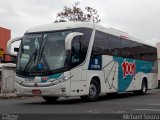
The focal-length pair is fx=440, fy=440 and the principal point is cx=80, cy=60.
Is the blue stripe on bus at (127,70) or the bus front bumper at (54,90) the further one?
the blue stripe on bus at (127,70)

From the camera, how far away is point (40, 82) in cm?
1820

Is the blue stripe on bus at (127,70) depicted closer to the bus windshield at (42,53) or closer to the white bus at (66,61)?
the white bus at (66,61)

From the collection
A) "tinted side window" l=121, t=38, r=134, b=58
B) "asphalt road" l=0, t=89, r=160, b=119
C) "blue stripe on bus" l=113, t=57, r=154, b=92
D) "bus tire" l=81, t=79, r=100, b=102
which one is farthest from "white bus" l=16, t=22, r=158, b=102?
"tinted side window" l=121, t=38, r=134, b=58

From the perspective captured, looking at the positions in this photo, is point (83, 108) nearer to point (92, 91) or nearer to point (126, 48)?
point (92, 91)

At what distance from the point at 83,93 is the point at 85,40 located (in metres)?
2.32

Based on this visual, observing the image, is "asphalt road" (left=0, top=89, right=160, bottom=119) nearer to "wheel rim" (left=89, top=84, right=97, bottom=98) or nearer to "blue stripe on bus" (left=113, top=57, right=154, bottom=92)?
"wheel rim" (left=89, top=84, right=97, bottom=98)

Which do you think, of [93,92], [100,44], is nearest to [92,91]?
[93,92]

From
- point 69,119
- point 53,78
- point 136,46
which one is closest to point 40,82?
point 53,78

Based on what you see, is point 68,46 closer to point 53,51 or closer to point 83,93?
point 53,51

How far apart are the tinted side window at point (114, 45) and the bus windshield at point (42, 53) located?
384 centimetres

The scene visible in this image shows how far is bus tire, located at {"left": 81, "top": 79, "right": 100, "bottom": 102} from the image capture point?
19.8 meters

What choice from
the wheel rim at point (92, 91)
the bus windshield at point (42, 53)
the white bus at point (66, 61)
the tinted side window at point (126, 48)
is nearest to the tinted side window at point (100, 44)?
the white bus at point (66, 61)

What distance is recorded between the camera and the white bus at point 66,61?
59.5ft

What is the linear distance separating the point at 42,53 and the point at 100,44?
10.8 ft
